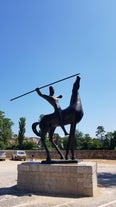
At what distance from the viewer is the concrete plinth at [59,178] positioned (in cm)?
979

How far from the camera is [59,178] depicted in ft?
33.4

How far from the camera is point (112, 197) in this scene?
31.0 ft

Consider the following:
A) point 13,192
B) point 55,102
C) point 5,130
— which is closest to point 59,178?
point 13,192

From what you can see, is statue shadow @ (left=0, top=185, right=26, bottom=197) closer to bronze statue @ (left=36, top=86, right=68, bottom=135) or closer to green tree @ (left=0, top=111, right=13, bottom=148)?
bronze statue @ (left=36, top=86, right=68, bottom=135)

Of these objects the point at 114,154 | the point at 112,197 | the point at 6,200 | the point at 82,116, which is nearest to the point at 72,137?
the point at 82,116

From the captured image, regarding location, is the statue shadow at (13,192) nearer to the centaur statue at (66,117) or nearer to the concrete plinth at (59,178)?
the concrete plinth at (59,178)

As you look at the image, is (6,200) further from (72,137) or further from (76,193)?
(72,137)

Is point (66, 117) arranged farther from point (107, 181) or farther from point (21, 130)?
point (21, 130)

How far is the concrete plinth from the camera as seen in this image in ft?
32.1

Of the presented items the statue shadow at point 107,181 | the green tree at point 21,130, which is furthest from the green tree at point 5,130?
the statue shadow at point 107,181

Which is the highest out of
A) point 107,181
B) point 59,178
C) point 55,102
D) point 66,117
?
point 55,102

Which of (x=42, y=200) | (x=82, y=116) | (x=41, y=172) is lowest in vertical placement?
(x=42, y=200)

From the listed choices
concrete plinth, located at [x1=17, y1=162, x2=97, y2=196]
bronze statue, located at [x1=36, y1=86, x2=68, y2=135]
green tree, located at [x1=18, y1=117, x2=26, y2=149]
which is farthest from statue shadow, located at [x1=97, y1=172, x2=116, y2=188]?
green tree, located at [x1=18, y1=117, x2=26, y2=149]

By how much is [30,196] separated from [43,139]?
2.46 meters
